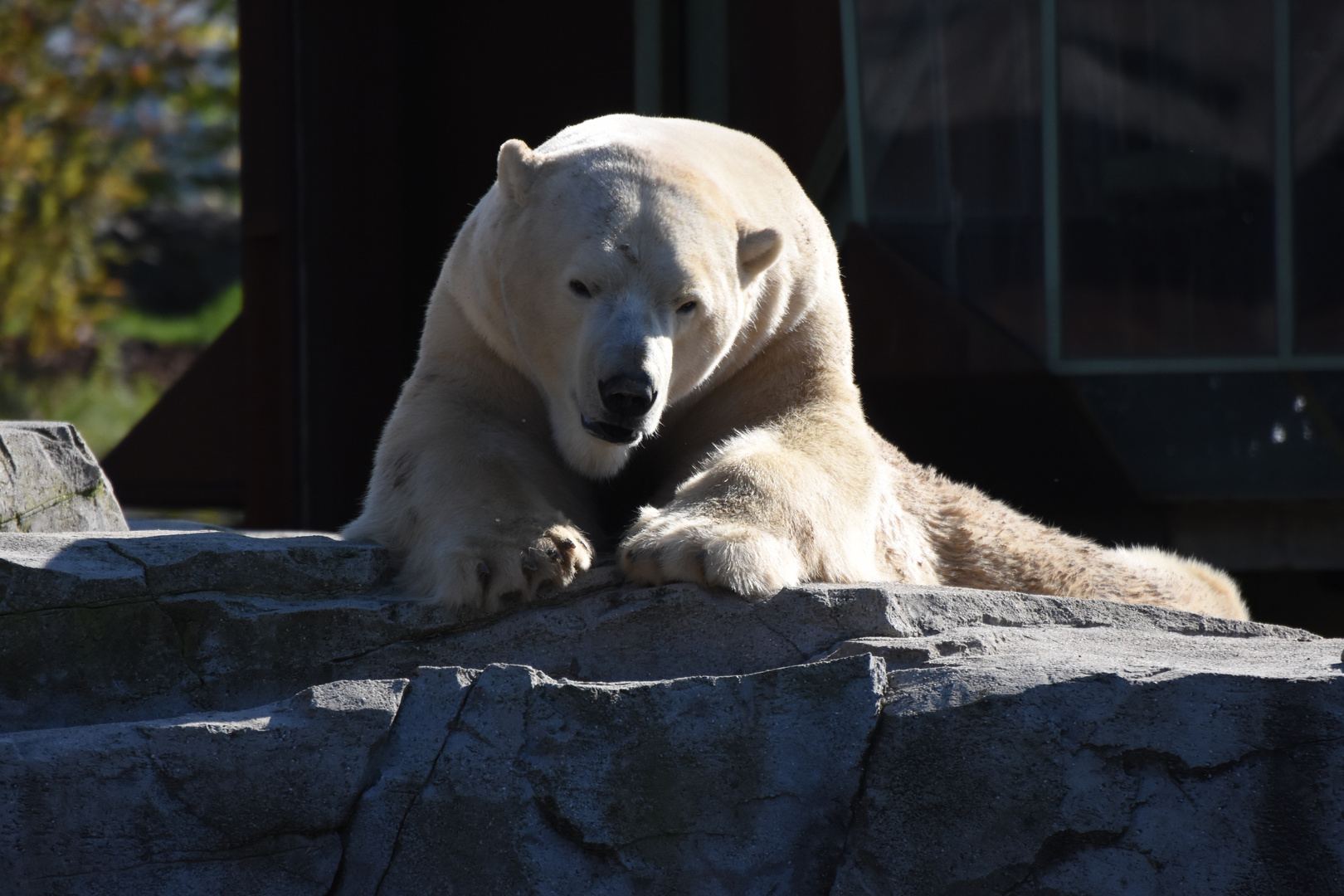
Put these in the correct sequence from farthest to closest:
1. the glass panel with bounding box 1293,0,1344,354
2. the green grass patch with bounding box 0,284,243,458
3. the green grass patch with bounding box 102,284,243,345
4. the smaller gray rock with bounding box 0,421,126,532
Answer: the green grass patch with bounding box 102,284,243,345, the green grass patch with bounding box 0,284,243,458, the glass panel with bounding box 1293,0,1344,354, the smaller gray rock with bounding box 0,421,126,532

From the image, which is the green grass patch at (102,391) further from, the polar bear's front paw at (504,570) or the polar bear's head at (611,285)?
the polar bear's front paw at (504,570)

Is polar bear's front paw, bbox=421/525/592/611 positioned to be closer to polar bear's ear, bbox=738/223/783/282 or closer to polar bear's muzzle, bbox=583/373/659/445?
polar bear's muzzle, bbox=583/373/659/445

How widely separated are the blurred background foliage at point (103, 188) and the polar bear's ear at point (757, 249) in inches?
440

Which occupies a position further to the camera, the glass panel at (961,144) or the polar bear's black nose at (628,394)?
the glass panel at (961,144)

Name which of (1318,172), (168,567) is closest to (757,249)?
(168,567)

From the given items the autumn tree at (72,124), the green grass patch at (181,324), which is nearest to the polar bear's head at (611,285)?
the autumn tree at (72,124)

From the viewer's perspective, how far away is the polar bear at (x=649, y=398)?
2568 mm

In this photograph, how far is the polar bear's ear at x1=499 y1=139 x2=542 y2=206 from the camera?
2.90 meters

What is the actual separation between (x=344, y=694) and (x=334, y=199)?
5952 millimetres

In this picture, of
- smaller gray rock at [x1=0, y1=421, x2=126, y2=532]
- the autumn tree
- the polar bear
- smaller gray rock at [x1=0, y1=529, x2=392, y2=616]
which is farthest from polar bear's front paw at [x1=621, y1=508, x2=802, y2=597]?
the autumn tree

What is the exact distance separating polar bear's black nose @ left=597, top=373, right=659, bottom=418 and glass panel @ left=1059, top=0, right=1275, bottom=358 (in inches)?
169

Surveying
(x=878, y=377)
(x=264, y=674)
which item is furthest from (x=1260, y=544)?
(x=264, y=674)

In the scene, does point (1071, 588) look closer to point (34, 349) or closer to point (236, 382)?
point (236, 382)

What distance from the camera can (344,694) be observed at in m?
2.18
